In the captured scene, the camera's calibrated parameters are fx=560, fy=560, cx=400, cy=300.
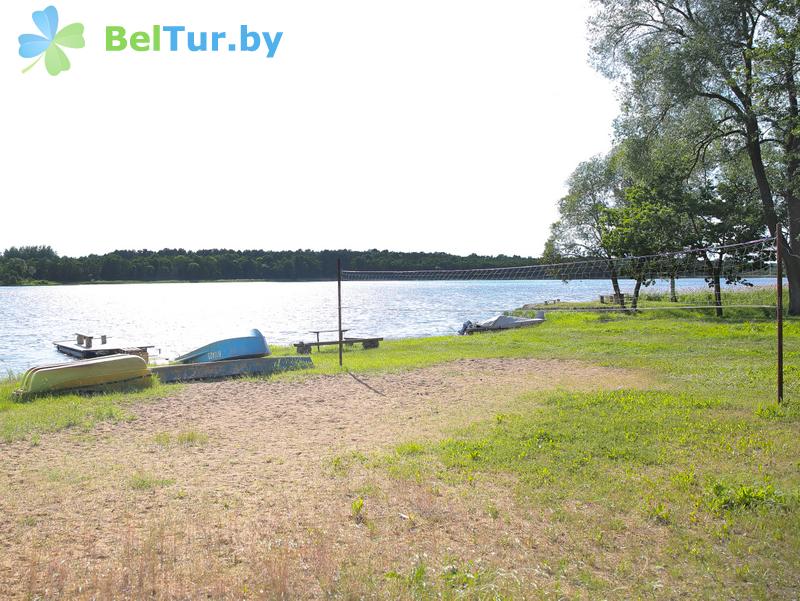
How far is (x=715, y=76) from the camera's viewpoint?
2045 cm

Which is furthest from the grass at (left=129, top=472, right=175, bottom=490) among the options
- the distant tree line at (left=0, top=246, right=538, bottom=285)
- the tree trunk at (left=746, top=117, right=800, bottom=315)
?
the distant tree line at (left=0, top=246, right=538, bottom=285)

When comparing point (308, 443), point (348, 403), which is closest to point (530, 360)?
point (348, 403)

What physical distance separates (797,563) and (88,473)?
636 cm

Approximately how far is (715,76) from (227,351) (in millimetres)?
19528

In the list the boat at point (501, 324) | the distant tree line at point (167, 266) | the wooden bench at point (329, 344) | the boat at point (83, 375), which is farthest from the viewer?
the distant tree line at point (167, 266)

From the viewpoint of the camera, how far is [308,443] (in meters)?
7.07

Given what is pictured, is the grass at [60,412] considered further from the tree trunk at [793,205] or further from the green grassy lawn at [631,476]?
the tree trunk at [793,205]

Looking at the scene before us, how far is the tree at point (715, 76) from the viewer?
63.1 ft

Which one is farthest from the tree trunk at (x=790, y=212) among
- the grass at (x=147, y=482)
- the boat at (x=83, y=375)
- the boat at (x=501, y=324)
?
the grass at (x=147, y=482)

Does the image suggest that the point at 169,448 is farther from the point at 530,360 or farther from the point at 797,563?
the point at 530,360

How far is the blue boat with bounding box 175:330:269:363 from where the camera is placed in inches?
599

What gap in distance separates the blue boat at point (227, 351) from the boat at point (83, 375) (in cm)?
315

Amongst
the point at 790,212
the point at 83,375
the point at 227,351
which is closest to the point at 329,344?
the point at 227,351

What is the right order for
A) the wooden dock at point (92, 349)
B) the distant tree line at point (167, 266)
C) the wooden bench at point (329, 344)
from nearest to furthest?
1. the wooden dock at point (92, 349)
2. the wooden bench at point (329, 344)
3. the distant tree line at point (167, 266)
